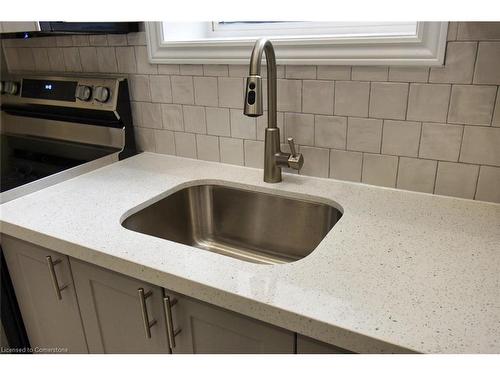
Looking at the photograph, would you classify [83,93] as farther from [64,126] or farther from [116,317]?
[116,317]

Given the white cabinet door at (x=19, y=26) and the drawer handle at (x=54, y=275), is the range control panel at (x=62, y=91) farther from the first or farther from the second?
the drawer handle at (x=54, y=275)

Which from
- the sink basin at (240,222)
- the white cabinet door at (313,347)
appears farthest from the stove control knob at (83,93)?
the white cabinet door at (313,347)

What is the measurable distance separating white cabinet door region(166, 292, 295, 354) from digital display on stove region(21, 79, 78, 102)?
40.4 inches

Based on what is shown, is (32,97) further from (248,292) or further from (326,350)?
(326,350)

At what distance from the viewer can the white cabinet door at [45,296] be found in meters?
1.02

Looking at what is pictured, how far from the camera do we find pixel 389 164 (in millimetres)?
1099

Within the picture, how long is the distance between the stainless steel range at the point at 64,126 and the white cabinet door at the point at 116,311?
46cm

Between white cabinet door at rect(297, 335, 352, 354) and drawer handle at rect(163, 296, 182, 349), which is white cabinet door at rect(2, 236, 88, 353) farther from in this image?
white cabinet door at rect(297, 335, 352, 354)

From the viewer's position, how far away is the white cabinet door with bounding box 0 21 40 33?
107 centimetres

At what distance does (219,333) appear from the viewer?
0.79 m

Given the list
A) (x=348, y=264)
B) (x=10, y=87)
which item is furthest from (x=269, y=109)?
(x=10, y=87)

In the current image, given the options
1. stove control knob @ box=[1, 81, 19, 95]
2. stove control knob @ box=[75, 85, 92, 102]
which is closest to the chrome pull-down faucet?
stove control knob @ box=[75, 85, 92, 102]
